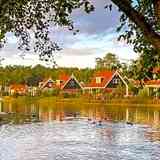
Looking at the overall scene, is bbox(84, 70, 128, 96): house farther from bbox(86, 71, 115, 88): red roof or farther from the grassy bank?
the grassy bank

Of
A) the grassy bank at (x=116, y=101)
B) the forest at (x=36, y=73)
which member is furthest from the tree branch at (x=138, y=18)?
the forest at (x=36, y=73)

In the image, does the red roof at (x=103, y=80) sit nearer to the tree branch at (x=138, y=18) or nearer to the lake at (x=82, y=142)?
the lake at (x=82, y=142)

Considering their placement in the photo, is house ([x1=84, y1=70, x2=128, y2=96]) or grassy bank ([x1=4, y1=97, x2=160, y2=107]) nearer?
grassy bank ([x1=4, y1=97, x2=160, y2=107])

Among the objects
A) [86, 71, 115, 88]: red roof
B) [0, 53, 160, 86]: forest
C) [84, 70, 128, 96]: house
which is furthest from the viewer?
[0, 53, 160, 86]: forest

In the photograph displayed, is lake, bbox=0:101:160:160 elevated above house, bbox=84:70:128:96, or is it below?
below

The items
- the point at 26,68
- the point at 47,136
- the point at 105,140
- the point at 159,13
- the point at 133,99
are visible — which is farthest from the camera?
the point at 26,68

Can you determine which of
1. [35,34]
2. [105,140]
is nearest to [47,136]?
[105,140]

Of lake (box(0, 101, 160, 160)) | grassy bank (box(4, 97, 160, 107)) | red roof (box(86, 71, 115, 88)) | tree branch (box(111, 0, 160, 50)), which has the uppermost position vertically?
red roof (box(86, 71, 115, 88))

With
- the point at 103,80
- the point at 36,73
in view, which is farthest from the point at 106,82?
the point at 36,73

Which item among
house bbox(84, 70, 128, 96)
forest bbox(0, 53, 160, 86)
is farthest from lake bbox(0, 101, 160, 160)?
forest bbox(0, 53, 160, 86)

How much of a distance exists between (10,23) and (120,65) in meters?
2.01

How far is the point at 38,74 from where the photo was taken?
168 m

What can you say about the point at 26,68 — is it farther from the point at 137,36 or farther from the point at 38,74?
the point at 137,36

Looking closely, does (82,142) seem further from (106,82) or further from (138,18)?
(106,82)
